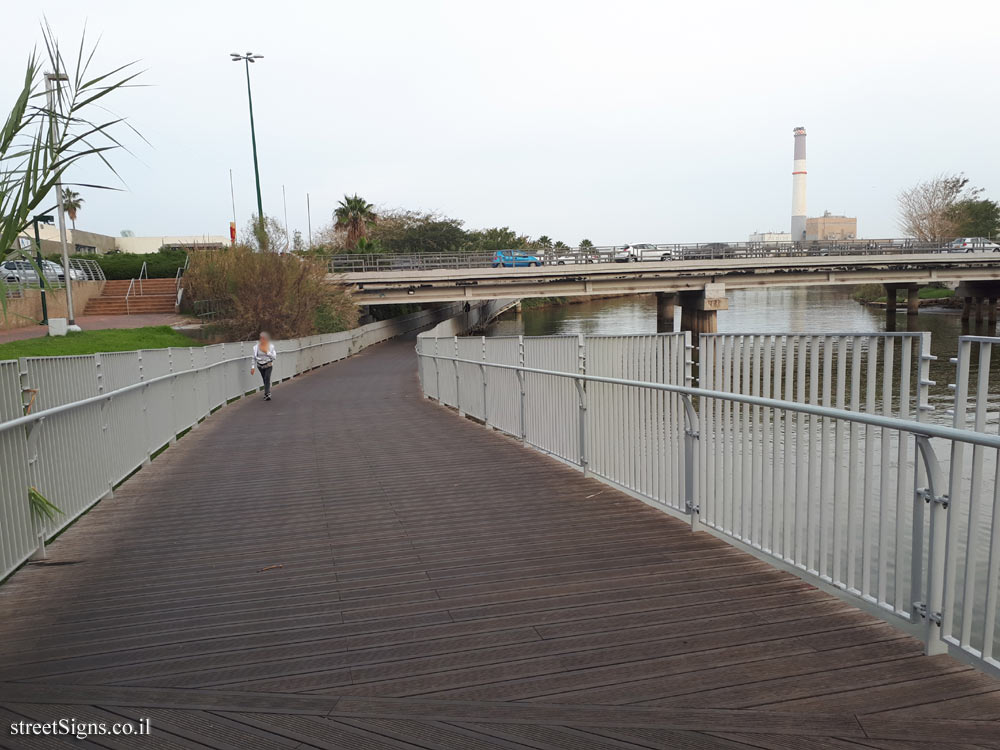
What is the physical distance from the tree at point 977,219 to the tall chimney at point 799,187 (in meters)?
27.2

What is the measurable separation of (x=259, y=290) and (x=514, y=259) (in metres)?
27.0

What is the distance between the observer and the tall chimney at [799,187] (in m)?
113

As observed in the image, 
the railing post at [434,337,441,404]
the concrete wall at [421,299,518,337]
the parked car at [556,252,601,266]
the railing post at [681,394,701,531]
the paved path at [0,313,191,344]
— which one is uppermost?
the parked car at [556,252,601,266]

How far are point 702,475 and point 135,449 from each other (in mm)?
6715

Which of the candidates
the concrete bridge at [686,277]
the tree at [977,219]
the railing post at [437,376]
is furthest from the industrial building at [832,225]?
the railing post at [437,376]

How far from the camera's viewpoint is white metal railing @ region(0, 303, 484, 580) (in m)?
5.10

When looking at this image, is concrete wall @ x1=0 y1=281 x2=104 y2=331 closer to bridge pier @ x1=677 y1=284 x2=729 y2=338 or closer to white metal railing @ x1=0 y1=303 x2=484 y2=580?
white metal railing @ x1=0 y1=303 x2=484 y2=580

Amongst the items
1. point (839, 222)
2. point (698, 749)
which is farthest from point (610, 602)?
point (839, 222)

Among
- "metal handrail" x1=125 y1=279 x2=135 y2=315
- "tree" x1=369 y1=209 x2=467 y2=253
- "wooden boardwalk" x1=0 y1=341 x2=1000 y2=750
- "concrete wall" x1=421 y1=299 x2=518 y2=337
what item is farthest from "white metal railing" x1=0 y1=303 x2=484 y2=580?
"tree" x1=369 y1=209 x2=467 y2=253

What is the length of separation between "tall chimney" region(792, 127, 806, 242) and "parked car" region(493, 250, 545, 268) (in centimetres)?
7174

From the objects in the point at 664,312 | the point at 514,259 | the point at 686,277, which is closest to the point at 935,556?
the point at 686,277

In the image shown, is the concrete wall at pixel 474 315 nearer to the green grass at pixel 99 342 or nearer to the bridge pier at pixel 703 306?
the green grass at pixel 99 342

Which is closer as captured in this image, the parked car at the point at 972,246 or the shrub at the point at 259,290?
the shrub at the point at 259,290

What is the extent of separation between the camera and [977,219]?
3462 inches
